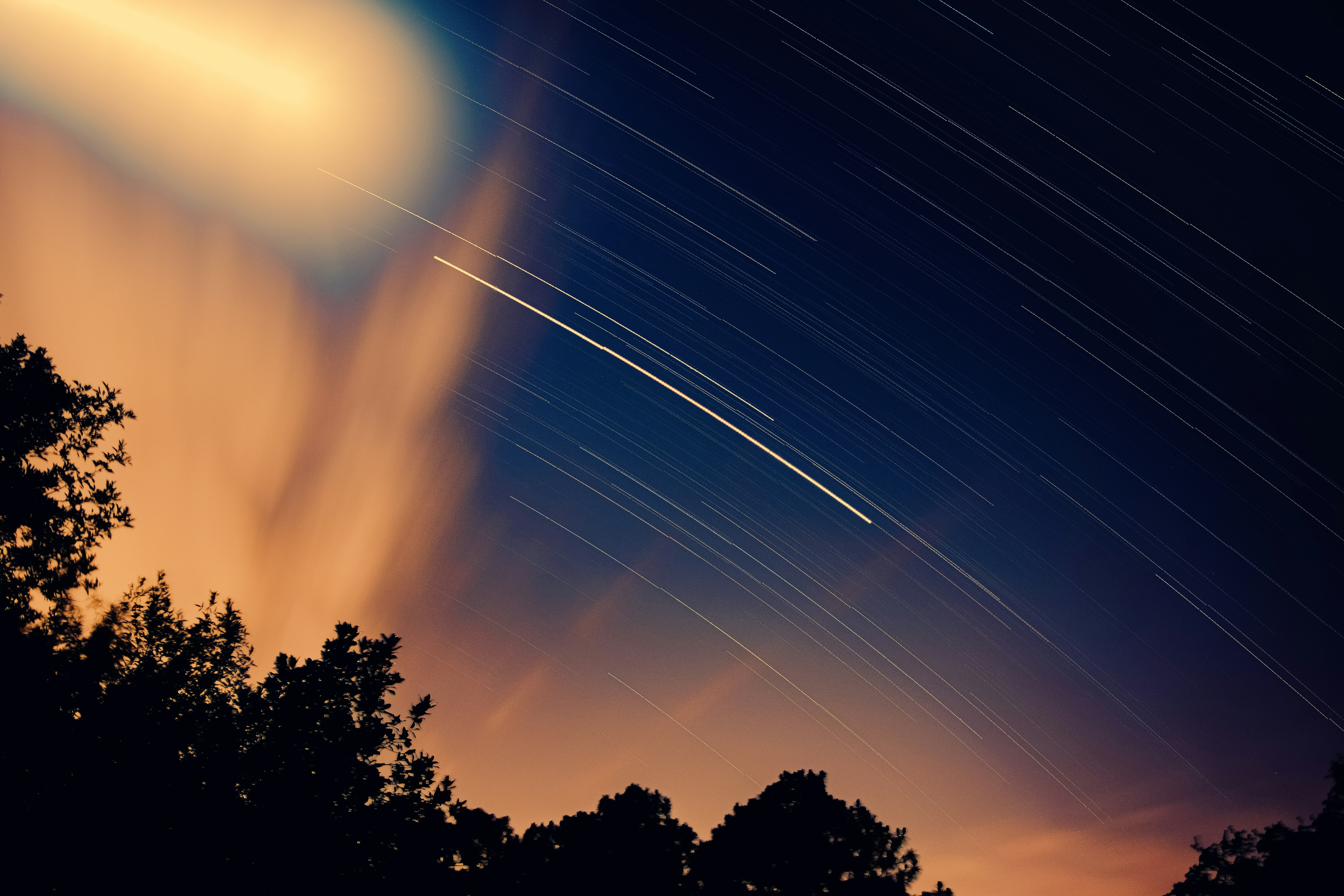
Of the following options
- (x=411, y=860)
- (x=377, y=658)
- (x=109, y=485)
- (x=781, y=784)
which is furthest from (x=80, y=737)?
(x=781, y=784)

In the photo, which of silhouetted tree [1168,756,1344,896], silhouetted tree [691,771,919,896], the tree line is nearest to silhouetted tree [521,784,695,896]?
silhouetted tree [691,771,919,896]

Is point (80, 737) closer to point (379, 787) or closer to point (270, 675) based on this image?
point (270, 675)

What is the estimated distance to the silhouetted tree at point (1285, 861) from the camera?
1742 centimetres

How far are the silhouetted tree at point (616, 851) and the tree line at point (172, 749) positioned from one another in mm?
10930

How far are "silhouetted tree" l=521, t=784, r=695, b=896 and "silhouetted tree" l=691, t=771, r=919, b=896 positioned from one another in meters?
1.79

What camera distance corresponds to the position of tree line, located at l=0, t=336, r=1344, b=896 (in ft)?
35.8

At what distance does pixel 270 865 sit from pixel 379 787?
281cm

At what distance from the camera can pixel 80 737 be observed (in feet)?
37.6

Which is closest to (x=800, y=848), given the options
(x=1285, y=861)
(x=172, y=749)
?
(x=1285, y=861)

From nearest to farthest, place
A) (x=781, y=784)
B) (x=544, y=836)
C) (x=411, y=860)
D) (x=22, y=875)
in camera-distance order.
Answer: (x=22, y=875)
(x=411, y=860)
(x=781, y=784)
(x=544, y=836)

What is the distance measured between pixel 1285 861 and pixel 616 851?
27368 millimetres

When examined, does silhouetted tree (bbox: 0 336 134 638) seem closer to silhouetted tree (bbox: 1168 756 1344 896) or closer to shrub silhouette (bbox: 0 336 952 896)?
shrub silhouette (bbox: 0 336 952 896)

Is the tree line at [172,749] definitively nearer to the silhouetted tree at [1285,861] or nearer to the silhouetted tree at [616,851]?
the silhouetted tree at [1285,861]

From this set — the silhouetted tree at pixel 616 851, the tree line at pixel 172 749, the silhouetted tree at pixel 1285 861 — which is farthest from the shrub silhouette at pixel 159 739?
the silhouetted tree at pixel 1285 861
